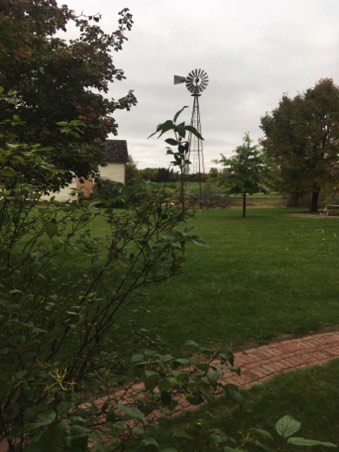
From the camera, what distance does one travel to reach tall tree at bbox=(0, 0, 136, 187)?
5.20 m

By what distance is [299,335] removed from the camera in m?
5.22

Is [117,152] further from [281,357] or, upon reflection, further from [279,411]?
[279,411]

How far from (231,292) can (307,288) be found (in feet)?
5.05

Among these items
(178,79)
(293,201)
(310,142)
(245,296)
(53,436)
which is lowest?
(245,296)

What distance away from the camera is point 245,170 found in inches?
864

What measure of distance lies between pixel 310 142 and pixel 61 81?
2451 centimetres

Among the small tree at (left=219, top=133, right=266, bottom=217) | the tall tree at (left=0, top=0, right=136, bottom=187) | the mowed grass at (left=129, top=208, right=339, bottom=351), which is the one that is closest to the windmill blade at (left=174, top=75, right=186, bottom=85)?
the small tree at (left=219, top=133, right=266, bottom=217)

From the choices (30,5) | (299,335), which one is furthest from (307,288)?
(30,5)

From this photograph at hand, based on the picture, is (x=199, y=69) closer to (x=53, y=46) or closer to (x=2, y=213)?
(x=53, y=46)

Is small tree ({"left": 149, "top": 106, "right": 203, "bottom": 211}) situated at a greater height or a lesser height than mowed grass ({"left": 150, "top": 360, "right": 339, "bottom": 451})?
greater

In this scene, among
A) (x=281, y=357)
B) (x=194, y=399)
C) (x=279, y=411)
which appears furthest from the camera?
(x=281, y=357)

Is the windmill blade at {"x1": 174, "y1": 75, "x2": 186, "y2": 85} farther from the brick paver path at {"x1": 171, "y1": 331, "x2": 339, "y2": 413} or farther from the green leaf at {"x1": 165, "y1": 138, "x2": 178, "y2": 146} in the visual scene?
the green leaf at {"x1": 165, "y1": 138, "x2": 178, "y2": 146}

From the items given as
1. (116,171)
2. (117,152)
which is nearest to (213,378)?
(116,171)

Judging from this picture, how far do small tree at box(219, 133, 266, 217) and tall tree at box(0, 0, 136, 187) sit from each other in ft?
51.4
